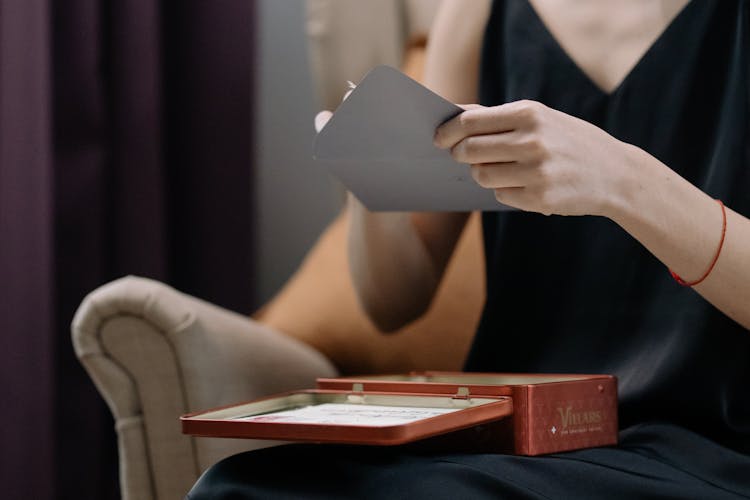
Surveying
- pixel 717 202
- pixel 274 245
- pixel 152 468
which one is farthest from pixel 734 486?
pixel 274 245

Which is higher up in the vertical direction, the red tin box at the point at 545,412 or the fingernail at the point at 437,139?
the fingernail at the point at 437,139

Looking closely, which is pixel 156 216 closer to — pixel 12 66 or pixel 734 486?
pixel 12 66

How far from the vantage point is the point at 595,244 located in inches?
38.1

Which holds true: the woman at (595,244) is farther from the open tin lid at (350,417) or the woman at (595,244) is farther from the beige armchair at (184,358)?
the beige armchair at (184,358)

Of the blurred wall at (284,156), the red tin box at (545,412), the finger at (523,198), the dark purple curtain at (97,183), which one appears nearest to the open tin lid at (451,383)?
the red tin box at (545,412)

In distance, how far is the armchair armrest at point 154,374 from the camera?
96 cm

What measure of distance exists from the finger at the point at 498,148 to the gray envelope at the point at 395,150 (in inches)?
1.1

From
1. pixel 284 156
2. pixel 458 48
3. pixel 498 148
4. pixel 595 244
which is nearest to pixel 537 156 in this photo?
pixel 498 148

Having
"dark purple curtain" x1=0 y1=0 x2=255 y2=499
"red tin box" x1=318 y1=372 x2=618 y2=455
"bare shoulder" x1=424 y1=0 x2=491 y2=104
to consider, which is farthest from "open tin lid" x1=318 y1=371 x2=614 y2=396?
"dark purple curtain" x1=0 y1=0 x2=255 y2=499

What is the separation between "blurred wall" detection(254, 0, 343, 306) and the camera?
1.75 m

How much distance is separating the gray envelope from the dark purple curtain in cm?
55

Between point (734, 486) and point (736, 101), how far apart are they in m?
0.35

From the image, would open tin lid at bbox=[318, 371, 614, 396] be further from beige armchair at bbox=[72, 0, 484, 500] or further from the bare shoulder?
the bare shoulder

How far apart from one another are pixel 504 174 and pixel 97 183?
829mm
